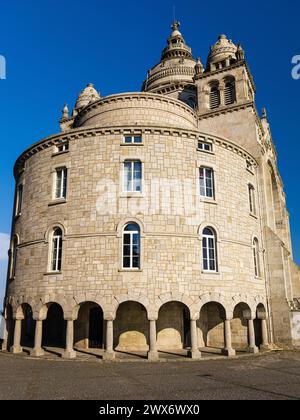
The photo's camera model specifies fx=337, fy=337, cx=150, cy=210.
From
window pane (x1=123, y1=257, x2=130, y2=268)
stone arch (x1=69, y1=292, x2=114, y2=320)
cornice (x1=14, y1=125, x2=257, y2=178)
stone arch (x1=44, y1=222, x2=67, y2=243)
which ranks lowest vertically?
stone arch (x1=69, y1=292, x2=114, y2=320)

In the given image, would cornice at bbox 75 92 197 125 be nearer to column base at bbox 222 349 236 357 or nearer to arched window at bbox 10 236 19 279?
arched window at bbox 10 236 19 279

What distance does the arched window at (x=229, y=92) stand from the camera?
27875 mm

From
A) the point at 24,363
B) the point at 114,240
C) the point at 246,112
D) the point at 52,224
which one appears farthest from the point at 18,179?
the point at 246,112

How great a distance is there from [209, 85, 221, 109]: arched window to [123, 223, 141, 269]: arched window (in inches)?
621

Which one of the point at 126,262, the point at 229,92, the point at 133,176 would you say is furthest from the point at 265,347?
the point at 229,92

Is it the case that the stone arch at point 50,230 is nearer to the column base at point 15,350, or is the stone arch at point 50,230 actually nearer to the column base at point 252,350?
the column base at point 15,350

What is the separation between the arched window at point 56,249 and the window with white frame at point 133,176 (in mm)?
4513

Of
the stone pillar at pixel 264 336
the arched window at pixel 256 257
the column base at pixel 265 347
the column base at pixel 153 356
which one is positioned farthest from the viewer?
the arched window at pixel 256 257

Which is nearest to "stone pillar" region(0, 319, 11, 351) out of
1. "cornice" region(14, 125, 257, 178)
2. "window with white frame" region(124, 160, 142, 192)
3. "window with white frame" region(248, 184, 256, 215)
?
"cornice" region(14, 125, 257, 178)

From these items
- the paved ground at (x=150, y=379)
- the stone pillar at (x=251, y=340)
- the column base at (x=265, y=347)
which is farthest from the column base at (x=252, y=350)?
the paved ground at (x=150, y=379)

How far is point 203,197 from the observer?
62.2ft

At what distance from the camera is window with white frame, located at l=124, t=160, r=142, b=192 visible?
722 inches

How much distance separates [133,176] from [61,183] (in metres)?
4.38
